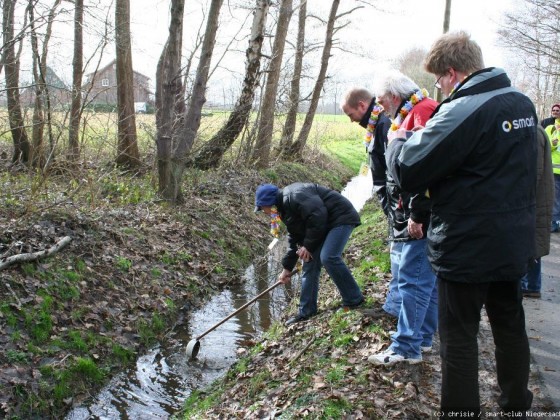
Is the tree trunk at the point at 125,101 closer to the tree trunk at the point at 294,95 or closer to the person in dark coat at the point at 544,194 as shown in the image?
the tree trunk at the point at 294,95

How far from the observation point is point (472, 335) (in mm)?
3223

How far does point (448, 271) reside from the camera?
10.3ft

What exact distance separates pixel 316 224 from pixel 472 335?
280 cm

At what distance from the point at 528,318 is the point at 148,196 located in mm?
7607

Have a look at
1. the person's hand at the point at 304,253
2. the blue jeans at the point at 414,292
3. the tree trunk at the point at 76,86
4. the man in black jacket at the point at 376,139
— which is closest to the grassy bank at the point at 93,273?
the tree trunk at the point at 76,86

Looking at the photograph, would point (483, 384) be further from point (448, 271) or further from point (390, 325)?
point (448, 271)

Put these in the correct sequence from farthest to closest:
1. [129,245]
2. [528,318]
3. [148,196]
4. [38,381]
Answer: [148,196] → [129,245] → [528,318] → [38,381]

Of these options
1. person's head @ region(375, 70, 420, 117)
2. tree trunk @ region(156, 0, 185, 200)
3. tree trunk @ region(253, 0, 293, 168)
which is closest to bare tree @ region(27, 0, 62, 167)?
tree trunk @ region(156, 0, 185, 200)

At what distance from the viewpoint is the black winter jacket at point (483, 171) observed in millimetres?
3029

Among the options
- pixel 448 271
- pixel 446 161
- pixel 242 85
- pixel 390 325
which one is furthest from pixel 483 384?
pixel 242 85

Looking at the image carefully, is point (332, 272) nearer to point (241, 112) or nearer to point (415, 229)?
point (415, 229)

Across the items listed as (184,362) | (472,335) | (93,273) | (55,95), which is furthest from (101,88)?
(472,335)

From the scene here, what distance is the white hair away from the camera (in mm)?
4270

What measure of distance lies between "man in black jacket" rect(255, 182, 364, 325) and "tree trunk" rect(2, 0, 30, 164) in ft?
14.6
